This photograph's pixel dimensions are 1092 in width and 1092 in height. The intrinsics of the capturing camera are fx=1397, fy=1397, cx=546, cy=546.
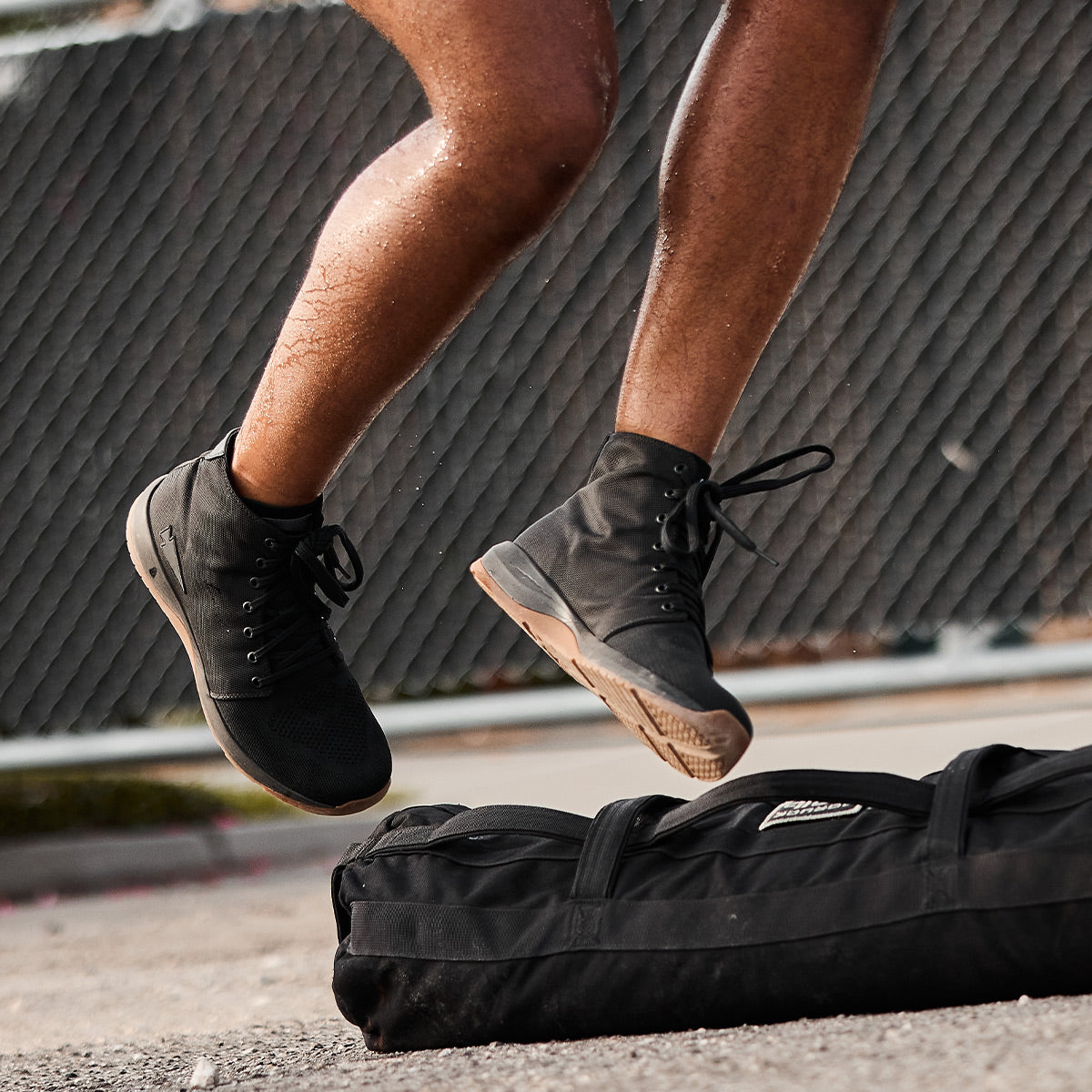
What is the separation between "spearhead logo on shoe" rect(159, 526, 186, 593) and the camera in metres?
1.77

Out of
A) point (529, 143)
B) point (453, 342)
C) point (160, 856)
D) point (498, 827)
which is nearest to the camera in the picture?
point (529, 143)

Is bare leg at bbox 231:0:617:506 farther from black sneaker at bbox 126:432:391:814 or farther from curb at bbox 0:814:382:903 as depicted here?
curb at bbox 0:814:382:903

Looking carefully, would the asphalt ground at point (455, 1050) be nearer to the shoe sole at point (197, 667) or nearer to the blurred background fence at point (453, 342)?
the shoe sole at point (197, 667)

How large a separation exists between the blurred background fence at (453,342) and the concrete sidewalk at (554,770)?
280mm

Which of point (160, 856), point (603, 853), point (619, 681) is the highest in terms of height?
point (619, 681)

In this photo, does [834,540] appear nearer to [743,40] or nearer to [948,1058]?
[743,40]

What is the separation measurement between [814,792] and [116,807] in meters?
2.91

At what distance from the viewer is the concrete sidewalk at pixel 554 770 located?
12.2 feet

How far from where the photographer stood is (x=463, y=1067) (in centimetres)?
129

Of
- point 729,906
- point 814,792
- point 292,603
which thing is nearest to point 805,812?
point 814,792

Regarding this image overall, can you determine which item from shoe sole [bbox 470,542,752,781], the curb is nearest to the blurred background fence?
the curb

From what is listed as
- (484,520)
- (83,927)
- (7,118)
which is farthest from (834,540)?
(7,118)

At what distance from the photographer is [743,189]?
62.9 inches

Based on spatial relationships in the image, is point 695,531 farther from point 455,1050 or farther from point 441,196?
point 455,1050
